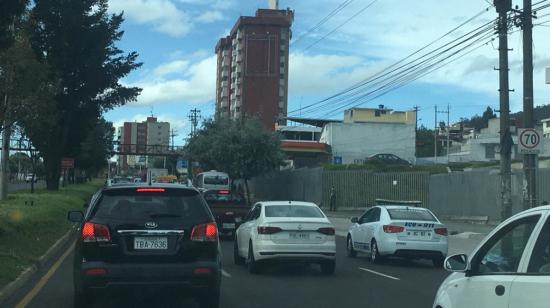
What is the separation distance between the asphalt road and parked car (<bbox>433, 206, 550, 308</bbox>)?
4504 mm

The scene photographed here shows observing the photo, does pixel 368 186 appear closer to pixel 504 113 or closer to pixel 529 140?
pixel 504 113

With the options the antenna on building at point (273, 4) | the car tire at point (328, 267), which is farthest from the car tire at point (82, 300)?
Answer: the antenna on building at point (273, 4)

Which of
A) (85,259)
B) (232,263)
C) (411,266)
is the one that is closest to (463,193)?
(411,266)

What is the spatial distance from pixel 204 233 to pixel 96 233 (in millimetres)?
1357

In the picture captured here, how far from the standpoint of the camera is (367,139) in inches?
3418

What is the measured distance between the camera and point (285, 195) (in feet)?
193

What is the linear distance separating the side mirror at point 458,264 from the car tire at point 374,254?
11.4 m

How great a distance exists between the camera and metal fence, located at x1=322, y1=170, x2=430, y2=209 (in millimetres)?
43438

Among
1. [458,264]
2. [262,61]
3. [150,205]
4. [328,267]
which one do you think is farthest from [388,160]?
[458,264]

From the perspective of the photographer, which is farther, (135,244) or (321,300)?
(321,300)

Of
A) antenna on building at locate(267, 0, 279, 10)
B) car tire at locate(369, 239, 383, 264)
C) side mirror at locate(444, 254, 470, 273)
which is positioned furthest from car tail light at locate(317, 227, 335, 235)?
antenna on building at locate(267, 0, 279, 10)

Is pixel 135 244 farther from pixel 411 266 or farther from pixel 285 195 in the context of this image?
pixel 285 195

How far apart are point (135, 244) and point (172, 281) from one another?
0.66 m

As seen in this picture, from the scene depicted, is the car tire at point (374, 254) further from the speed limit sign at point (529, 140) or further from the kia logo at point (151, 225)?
the kia logo at point (151, 225)
